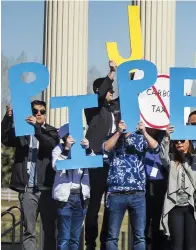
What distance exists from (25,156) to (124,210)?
2.50 metres

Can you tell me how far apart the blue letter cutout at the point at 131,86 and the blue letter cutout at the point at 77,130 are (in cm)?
62

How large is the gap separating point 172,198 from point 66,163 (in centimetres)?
229

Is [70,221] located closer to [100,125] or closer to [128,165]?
[128,165]

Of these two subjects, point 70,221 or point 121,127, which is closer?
point 121,127

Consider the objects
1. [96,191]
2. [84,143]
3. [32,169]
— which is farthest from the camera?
[96,191]

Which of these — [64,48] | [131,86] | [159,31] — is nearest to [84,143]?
[131,86]

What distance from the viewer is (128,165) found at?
57.6 ft

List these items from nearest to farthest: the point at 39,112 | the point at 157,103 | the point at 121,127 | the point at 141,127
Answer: the point at 121,127 < the point at 141,127 < the point at 39,112 < the point at 157,103

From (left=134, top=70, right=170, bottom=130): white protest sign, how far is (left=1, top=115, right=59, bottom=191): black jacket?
6.93 ft

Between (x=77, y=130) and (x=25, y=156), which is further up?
(x=77, y=130)

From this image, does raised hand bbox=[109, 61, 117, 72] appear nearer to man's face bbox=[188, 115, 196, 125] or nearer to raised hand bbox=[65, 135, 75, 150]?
raised hand bbox=[65, 135, 75, 150]

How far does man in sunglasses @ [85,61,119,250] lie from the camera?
18266mm

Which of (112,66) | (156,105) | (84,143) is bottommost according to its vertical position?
(84,143)

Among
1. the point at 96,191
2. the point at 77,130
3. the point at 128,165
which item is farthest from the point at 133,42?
the point at 96,191
